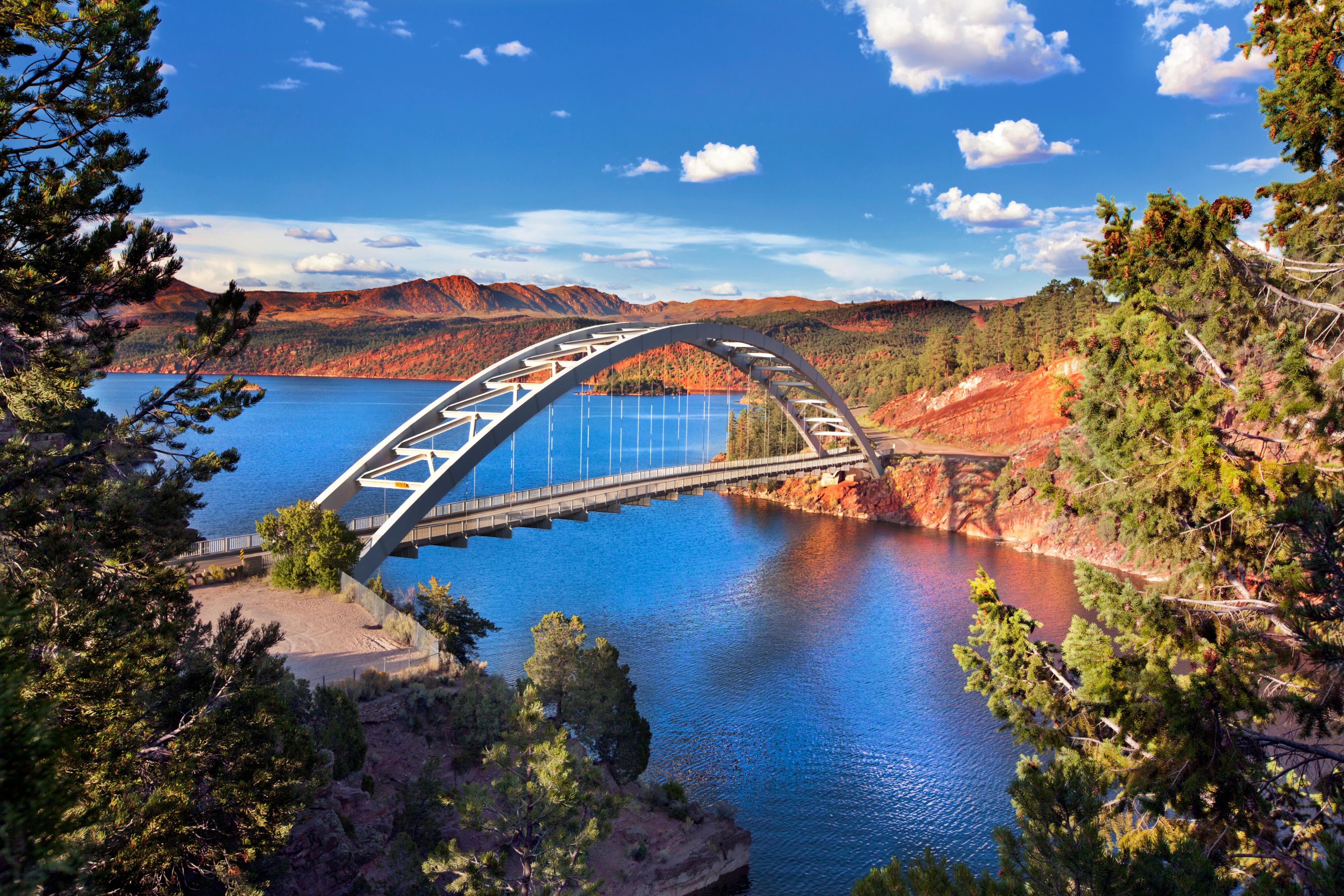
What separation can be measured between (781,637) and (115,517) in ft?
67.3

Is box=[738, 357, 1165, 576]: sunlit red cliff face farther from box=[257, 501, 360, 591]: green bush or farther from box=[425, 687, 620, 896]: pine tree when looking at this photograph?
box=[425, 687, 620, 896]: pine tree

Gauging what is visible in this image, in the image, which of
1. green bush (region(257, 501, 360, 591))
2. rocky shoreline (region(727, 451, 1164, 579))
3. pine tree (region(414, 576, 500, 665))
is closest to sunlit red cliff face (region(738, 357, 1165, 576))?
rocky shoreline (region(727, 451, 1164, 579))

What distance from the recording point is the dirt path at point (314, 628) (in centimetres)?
1327

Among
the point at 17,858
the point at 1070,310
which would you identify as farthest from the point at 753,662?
the point at 1070,310

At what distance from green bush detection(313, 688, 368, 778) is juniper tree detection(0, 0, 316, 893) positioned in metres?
3.28

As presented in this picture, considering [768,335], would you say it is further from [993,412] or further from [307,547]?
[307,547]

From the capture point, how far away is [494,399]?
2555cm

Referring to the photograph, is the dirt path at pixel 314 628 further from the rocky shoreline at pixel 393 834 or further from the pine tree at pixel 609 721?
the pine tree at pixel 609 721

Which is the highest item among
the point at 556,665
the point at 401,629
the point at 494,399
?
the point at 494,399

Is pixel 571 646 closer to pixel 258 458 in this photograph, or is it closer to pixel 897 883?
pixel 897 883

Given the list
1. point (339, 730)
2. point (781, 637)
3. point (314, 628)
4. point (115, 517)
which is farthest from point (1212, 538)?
point (781, 637)

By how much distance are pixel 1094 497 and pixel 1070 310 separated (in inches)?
2181

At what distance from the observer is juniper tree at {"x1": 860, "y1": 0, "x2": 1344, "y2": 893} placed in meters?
5.60

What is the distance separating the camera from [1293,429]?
251 inches
